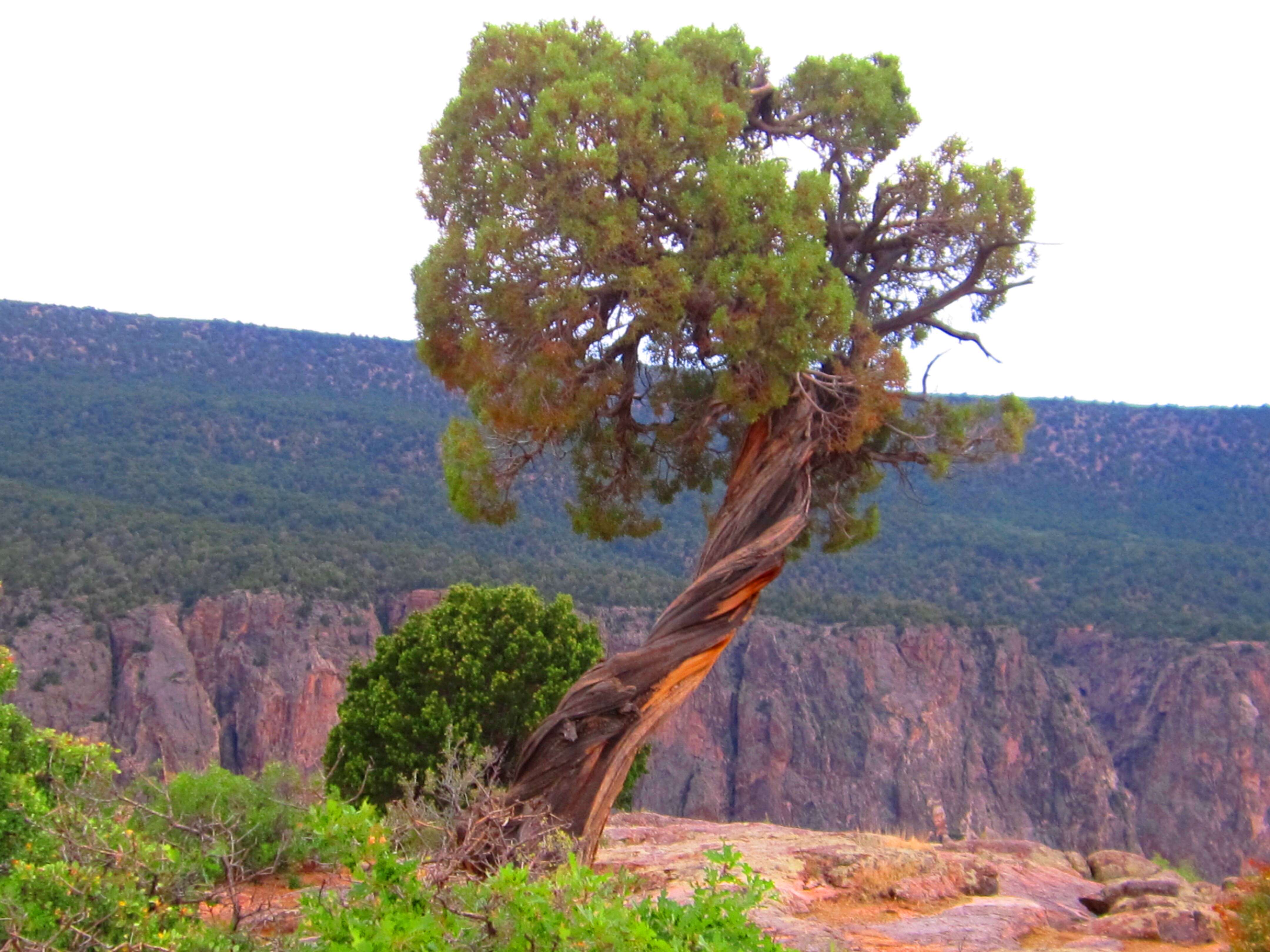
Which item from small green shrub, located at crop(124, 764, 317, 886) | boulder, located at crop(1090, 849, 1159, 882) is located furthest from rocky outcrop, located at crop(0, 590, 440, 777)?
boulder, located at crop(1090, 849, 1159, 882)

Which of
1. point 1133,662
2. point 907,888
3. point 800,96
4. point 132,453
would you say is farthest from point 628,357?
point 1133,662

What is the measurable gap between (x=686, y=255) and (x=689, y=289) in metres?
0.44

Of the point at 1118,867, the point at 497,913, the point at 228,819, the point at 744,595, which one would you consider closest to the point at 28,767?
the point at 228,819

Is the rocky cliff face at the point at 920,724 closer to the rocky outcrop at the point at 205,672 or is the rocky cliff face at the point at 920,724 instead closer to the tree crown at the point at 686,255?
the rocky outcrop at the point at 205,672

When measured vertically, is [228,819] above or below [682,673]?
below

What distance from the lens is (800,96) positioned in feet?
31.0

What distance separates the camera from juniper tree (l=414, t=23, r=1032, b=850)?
7.85 meters

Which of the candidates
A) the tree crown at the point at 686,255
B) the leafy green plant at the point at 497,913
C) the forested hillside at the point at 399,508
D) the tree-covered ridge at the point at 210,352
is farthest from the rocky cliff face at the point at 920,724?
the leafy green plant at the point at 497,913

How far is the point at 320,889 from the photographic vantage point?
4703mm

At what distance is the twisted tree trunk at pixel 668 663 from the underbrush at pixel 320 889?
1416 mm

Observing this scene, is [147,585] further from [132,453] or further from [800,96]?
[800,96]

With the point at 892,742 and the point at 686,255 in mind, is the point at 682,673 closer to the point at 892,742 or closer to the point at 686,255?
the point at 686,255

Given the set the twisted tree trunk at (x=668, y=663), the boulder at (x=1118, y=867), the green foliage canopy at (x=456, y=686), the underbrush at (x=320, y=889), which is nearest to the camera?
the underbrush at (x=320, y=889)

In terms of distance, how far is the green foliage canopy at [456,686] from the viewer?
459 inches
